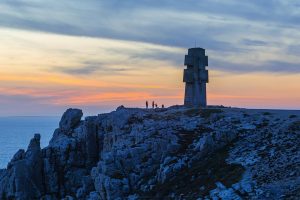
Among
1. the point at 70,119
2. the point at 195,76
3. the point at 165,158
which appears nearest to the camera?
the point at 165,158

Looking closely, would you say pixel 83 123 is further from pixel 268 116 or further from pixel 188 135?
pixel 268 116

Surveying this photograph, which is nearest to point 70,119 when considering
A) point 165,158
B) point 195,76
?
point 195,76

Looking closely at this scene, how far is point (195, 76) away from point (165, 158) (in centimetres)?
2164

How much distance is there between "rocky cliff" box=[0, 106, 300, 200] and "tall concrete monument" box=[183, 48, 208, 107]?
8.36ft

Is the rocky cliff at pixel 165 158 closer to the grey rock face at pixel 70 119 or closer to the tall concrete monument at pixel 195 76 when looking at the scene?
the grey rock face at pixel 70 119

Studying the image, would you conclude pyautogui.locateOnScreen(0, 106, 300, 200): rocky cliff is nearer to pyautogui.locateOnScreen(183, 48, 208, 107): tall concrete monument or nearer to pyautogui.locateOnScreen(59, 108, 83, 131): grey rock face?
pyautogui.locateOnScreen(59, 108, 83, 131): grey rock face

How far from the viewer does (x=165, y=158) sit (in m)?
49.9

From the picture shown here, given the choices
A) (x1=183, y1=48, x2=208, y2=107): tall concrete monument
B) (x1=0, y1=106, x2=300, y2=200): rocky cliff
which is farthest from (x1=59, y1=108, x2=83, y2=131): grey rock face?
(x1=183, y1=48, x2=208, y2=107): tall concrete monument

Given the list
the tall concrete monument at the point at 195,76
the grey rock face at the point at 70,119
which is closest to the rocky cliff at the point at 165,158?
the grey rock face at the point at 70,119

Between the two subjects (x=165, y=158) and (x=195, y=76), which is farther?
(x=195, y=76)

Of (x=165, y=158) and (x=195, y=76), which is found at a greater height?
(x=195, y=76)

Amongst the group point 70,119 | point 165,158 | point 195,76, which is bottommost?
point 165,158

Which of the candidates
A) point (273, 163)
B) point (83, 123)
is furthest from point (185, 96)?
point (273, 163)

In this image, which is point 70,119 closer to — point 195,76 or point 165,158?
point 195,76
